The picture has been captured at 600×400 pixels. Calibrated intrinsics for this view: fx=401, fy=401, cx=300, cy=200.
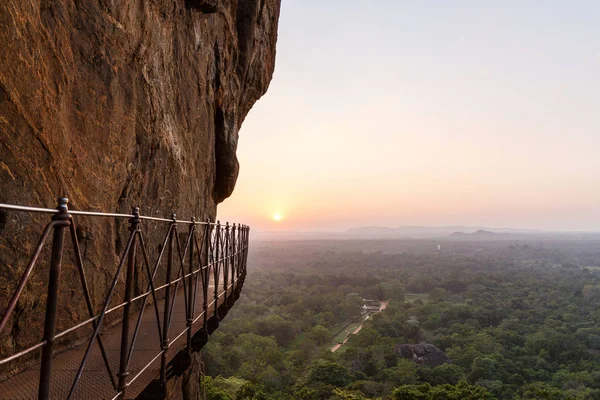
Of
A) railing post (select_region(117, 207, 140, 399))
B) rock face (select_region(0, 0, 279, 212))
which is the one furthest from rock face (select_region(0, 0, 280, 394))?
railing post (select_region(117, 207, 140, 399))

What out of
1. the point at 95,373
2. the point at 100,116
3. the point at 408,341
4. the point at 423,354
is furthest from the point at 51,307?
the point at 408,341

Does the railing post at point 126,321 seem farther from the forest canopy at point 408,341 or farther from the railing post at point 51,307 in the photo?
the forest canopy at point 408,341

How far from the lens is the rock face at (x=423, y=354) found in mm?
49062

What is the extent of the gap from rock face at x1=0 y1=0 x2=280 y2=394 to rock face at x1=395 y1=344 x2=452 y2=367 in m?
46.6

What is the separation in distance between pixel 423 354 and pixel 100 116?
172ft

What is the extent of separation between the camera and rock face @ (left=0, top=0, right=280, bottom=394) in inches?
153

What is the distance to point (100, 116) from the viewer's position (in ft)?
17.7

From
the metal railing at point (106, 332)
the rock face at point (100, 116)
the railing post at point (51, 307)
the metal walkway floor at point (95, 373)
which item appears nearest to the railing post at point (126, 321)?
the metal railing at point (106, 332)

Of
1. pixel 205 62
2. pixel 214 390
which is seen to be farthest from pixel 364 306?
pixel 205 62

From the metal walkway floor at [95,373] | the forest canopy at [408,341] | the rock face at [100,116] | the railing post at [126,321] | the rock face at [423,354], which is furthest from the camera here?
the rock face at [423,354]

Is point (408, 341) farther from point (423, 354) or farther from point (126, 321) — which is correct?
point (126, 321)

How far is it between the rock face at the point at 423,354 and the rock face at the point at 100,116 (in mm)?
46564

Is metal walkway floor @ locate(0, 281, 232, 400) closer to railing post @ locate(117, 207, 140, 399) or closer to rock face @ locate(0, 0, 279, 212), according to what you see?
railing post @ locate(117, 207, 140, 399)

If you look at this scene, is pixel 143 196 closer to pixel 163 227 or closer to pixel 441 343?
pixel 163 227
